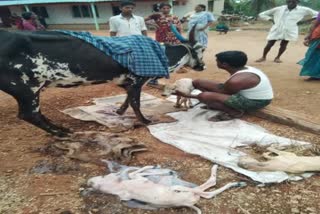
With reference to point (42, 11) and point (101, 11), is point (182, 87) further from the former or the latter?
point (42, 11)

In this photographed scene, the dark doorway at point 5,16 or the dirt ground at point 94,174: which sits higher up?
the dirt ground at point 94,174

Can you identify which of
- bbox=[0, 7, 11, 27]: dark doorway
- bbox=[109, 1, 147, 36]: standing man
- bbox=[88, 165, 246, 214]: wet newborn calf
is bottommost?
bbox=[0, 7, 11, 27]: dark doorway

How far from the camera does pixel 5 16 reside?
25.4 m

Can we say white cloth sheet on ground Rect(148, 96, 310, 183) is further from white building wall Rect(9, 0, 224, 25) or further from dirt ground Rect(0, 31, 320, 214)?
white building wall Rect(9, 0, 224, 25)

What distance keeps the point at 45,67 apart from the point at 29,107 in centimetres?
51

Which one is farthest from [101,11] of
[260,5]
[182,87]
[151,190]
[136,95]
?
[151,190]

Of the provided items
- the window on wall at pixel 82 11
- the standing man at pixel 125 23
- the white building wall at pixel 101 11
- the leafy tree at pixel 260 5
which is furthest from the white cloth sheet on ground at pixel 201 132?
the leafy tree at pixel 260 5

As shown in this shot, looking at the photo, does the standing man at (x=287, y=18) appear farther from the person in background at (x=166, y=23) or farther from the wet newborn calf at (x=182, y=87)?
the wet newborn calf at (x=182, y=87)

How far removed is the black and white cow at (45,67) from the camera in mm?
3328

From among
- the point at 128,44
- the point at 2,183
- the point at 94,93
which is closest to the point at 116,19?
the point at 94,93

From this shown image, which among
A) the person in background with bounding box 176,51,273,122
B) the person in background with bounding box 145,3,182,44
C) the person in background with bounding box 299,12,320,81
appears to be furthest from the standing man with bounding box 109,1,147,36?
the person in background with bounding box 299,12,320,81

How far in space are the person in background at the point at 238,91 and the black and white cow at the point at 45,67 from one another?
1152mm

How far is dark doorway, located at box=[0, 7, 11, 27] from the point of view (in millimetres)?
25172

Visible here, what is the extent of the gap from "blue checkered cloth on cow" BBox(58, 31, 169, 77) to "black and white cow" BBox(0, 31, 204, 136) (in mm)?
88
